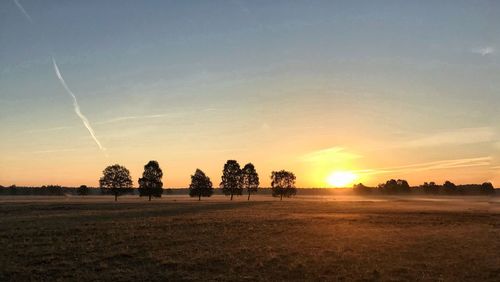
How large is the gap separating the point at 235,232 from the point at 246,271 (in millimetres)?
16712

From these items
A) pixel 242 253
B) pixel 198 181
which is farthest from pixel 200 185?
pixel 242 253

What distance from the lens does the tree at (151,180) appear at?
129m

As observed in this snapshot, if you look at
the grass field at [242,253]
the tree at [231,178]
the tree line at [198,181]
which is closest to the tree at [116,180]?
the tree line at [198,181]

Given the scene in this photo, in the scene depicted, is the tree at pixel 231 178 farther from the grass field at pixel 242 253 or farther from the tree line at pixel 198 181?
the grass field at pixel 242 253

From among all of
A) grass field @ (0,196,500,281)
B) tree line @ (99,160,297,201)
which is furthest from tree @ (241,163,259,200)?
grass field @ (0,196,500,281)

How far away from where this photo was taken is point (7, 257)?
85.9 ft

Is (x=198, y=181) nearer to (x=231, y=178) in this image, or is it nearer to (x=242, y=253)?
(x=231, y=178)

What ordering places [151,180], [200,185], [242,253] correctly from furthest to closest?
[200,185]
[151,180]
[242,253]

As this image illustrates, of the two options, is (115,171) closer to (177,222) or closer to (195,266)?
(177,222)

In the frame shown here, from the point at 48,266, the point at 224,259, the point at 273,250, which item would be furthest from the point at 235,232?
the point at 48,266

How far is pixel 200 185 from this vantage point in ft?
468

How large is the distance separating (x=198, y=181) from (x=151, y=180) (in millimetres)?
19406

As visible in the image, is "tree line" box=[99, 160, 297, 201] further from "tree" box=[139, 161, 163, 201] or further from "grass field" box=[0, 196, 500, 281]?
"grass field" box=[0, 196, 500, 281]

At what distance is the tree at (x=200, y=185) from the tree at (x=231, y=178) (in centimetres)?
728
